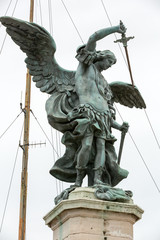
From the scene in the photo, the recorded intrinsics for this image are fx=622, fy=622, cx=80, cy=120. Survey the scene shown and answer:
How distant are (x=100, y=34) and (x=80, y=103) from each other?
1218 mm

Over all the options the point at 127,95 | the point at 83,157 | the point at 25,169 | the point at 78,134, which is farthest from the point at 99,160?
the point at 25,169

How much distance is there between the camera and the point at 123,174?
1062cm

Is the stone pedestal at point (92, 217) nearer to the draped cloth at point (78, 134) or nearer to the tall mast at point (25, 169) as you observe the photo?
the draped cloth at point (78, 134)

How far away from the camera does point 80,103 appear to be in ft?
34.9

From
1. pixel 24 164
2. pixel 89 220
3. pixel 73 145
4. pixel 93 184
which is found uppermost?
pixel 24 164

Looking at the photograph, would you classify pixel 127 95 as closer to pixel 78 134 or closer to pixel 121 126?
pixel 121 126

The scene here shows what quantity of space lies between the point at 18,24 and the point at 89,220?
3606mm

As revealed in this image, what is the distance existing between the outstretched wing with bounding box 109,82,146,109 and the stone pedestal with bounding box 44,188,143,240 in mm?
2481

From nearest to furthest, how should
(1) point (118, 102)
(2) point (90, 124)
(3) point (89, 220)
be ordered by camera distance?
(3) point (89, 220)
(2) point (90, 124)
(1) point (118, 102)

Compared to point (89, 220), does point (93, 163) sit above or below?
above

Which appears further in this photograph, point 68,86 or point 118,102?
point 118,102

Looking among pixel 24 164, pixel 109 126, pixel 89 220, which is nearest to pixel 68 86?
pixel 109 126

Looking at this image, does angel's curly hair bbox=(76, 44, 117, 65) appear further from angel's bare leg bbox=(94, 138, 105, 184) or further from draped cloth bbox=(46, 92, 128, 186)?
angel's bare leg bbox=(94, 138, 105, 184)

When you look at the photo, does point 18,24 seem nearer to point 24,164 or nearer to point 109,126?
point 109,126
